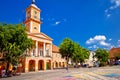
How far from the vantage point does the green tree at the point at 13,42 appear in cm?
3491

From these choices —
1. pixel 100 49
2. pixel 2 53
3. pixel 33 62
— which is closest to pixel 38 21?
pixel 33 62

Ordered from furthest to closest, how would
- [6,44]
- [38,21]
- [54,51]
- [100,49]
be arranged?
[100,49], [54,51], [38,21], [6,44]

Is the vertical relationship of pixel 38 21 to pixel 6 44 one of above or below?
above

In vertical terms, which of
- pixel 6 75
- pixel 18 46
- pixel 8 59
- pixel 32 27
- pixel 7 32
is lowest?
pixel 6 75

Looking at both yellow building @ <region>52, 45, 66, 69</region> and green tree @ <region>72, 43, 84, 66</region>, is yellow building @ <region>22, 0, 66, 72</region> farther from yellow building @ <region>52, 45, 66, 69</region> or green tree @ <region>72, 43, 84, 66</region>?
yellow building @ <region>52, 45, 66, 69</region>

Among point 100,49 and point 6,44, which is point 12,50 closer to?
point 6,44

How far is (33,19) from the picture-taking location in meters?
60.5

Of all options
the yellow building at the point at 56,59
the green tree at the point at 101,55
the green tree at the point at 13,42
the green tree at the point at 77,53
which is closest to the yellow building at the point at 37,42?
the green tree at the point at 77,53

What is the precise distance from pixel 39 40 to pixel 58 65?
1090 inches

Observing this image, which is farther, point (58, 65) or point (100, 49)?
point (100, 49)

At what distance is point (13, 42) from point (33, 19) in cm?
2486

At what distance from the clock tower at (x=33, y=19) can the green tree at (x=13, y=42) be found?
876 inches

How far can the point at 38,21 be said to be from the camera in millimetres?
62500

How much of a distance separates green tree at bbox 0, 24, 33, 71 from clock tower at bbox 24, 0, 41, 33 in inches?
876
